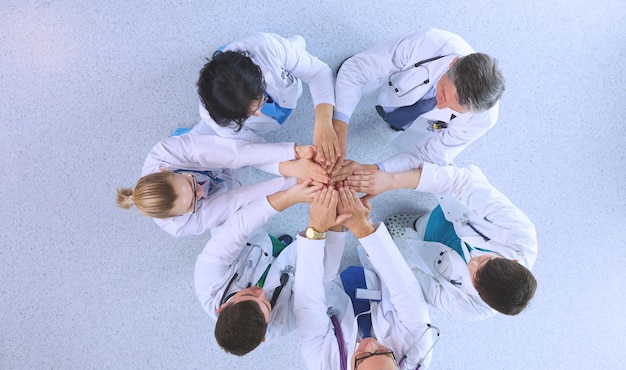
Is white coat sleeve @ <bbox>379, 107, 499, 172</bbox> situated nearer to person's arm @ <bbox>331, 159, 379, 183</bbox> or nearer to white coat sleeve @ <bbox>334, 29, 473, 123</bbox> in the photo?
person's arm @ <bbox>331, 159, 379, 183</bbox>

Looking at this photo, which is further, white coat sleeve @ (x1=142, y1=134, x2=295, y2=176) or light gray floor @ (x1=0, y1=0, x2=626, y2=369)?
light gray floor @ (x1=0, y1=0, x2=626, y2=369)

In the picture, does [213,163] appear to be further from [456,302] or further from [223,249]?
[456,302]

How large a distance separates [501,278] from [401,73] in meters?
0.86

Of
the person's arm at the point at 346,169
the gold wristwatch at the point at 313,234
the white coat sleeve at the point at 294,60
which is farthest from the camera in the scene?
the person's arm at the point at 346,169

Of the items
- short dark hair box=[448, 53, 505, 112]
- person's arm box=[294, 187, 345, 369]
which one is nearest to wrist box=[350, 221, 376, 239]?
person's arm box=[294, 187, 345, 369]

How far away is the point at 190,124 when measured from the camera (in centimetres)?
188

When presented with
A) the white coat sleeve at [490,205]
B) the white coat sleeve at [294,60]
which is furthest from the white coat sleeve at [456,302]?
the white coat sleeve at [294,60]

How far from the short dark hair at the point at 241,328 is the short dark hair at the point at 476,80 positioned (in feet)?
3.23

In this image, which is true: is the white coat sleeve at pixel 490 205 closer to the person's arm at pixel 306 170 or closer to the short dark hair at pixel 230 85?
the person's arm at pixel 306 170

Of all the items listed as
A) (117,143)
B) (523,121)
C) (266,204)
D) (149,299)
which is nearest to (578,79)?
(523,121)

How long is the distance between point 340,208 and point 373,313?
0.46 meters

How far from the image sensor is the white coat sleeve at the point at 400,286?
1.38m

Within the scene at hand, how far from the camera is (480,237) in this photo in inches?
56.3

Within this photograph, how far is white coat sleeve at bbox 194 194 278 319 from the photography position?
1435 mm
